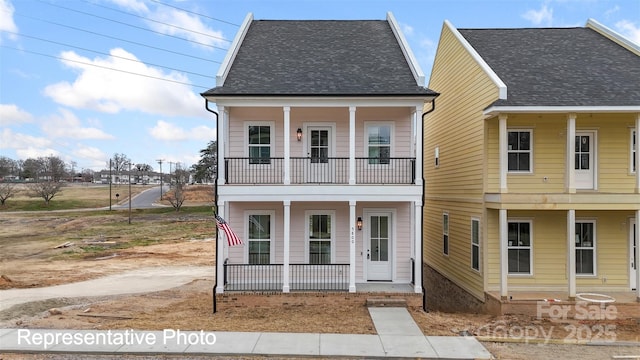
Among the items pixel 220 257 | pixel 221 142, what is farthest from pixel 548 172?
pixel 220 257

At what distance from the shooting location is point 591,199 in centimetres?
1107

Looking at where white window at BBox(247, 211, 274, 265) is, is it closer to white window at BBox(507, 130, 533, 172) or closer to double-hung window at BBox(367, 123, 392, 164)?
double-hung window at BBox(367, 123, 392, 164)

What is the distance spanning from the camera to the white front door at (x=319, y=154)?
42.1ft

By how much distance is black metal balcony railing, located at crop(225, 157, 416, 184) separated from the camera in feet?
41.9

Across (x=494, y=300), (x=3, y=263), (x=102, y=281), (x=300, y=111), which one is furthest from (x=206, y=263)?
(x=494, y=300)


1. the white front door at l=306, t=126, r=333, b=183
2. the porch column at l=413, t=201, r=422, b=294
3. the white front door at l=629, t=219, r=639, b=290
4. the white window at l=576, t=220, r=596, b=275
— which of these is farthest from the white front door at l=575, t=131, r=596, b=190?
the white front door at l=306, t=126, r=333, b=183

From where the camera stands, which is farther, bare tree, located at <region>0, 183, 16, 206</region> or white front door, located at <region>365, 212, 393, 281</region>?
bare tree, located at <region>0, 183, 16, 206</region>

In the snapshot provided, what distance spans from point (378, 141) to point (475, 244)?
4338mm

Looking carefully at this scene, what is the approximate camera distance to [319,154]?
42.8 feet

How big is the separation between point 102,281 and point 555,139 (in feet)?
57.6

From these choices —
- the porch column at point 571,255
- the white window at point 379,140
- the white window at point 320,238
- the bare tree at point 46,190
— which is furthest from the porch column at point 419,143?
the bare tree at point 46,190

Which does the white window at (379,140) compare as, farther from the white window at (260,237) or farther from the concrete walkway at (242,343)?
the concrete walkway at (242,343)

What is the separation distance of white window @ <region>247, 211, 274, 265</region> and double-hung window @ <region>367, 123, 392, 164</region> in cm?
367

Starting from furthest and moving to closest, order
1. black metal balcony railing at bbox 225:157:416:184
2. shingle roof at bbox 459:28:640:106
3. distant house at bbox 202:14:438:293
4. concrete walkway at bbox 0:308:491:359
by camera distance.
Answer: black metal balcony railing at bbox 225:157:416:184 → distant house at bbox 202:14:438:293 → shingle roof at bbox 459:28:640:106 → concrete walkway at bbox 0:308:491:359
